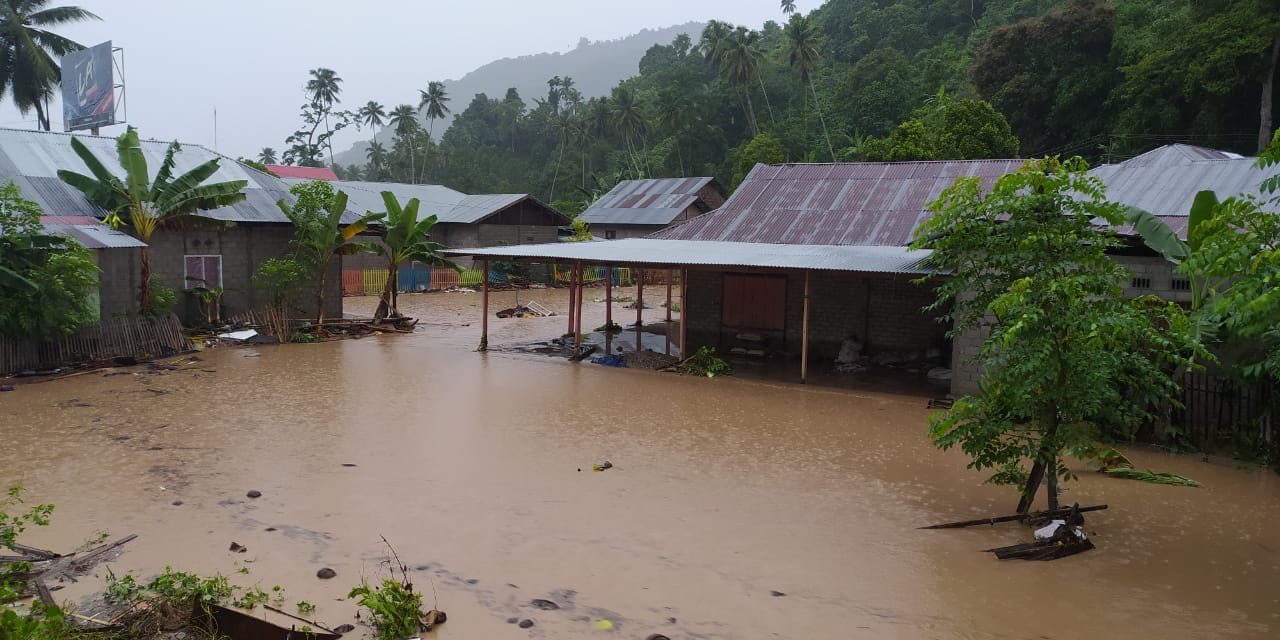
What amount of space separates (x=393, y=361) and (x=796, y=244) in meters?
8.79

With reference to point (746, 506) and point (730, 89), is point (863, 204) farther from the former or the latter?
point (730, 89)

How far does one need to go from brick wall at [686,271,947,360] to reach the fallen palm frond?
7480 mm


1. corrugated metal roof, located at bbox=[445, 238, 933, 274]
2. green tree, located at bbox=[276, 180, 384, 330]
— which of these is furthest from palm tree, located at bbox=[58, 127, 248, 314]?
corrugated metal roof, located at bbox=[445, 238, 933, 274]

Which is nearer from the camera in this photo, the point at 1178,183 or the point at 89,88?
the point at 1178,183

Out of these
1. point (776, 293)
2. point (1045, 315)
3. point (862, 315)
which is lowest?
point (862, 315)

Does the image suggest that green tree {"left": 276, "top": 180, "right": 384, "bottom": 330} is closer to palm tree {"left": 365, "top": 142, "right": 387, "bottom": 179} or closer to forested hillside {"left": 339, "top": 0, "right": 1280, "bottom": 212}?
forested hillside {"left": 339, "top": 0, "right": 1280, "bottom": 212}

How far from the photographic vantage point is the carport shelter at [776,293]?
1666 centimetres

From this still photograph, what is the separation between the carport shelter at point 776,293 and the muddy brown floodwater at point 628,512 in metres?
Result: 2.76

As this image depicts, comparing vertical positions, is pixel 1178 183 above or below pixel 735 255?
above

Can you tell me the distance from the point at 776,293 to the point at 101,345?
43.9 ft

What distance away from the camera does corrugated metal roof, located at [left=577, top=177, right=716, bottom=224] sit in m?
41.3

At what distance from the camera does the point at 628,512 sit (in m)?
8.98

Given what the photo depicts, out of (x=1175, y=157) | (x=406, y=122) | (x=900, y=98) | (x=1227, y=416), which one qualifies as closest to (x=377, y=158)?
(x=406, y=122)

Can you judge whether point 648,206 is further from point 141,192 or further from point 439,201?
point 141,192
